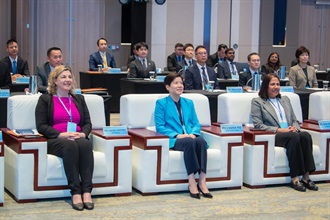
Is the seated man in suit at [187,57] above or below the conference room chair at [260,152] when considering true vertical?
above

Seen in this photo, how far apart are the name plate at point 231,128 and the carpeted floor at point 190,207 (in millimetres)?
548

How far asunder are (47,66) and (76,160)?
2.81 m

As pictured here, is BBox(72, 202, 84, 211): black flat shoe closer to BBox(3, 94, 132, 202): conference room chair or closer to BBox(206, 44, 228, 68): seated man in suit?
BBox(3, 94, 132, 202): conference room chair

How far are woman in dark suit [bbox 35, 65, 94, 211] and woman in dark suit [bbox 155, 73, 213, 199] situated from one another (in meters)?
0.71

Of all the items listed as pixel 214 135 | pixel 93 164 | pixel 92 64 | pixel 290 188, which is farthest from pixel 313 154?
pixel 92 64

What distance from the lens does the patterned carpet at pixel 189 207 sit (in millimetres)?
5160

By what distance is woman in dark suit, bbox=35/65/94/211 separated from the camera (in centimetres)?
538

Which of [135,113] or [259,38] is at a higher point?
[259,38]

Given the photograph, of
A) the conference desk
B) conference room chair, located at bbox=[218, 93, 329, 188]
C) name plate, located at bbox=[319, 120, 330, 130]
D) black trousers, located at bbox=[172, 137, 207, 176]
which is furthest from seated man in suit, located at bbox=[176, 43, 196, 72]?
black trousers, located at bbox=[172, 137, 207, 176]

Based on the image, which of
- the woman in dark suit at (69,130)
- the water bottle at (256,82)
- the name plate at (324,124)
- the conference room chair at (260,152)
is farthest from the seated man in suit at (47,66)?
the name plate at (324,124)

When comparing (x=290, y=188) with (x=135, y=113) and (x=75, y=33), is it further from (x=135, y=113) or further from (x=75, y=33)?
(x=75, y=33)

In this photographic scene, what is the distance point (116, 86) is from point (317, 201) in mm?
6034

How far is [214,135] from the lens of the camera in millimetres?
6109

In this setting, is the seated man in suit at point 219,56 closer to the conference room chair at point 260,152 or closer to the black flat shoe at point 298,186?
the conference room chair at point 260,152
